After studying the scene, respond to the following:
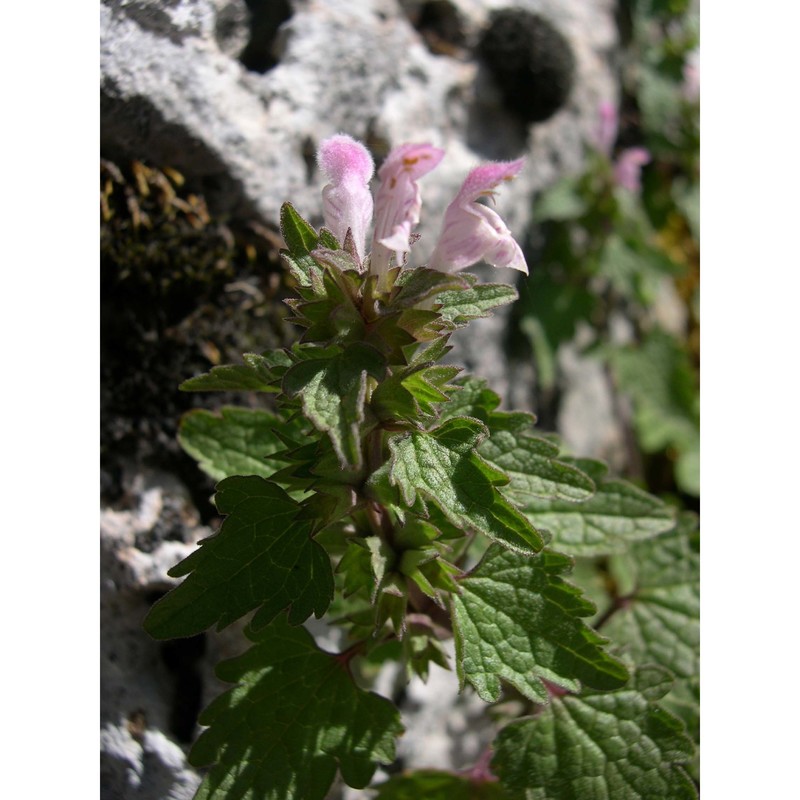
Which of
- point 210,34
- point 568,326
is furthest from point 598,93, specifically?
point 210,34

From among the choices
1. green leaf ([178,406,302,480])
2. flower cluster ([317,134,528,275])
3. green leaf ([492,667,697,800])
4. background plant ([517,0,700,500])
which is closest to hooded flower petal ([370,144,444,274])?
flower cluster ([317,134,528,275])

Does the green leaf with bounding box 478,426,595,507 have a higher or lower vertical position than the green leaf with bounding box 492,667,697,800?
higher

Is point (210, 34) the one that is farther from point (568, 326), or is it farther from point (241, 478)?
point (568, 326)

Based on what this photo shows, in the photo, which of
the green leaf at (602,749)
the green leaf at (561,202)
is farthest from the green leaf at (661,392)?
the green leaf at (602,749)

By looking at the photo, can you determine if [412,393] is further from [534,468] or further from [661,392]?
[661,392]

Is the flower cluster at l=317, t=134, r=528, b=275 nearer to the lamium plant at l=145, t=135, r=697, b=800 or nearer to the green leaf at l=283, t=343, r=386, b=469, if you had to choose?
the lamium plant at l=145, t=135, r=697, b=800

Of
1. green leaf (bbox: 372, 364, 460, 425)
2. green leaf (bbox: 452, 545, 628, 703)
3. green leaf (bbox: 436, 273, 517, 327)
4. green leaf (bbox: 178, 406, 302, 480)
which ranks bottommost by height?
green leaf (bbox: 178, 406, 302, 480)
